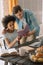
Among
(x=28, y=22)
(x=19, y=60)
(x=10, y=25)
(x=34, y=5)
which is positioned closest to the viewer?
(x=19, y=60)

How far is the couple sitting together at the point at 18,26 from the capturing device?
198 centimetres

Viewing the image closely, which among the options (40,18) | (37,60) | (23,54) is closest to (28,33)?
(23,54)

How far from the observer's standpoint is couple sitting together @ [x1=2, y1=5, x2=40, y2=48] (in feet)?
6.50

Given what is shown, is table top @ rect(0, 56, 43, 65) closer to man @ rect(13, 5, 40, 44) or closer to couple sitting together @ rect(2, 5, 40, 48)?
couple sitting together @ rect(2, 5, 40, 48)

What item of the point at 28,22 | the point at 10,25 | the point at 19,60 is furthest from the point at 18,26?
the point at 19,60

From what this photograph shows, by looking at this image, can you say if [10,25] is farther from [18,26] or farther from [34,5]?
[34,5]

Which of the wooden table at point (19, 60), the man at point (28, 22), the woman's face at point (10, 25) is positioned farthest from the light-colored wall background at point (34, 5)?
the wooden table at point (19, 60)

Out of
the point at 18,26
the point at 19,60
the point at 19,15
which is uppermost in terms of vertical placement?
the point at 19,15

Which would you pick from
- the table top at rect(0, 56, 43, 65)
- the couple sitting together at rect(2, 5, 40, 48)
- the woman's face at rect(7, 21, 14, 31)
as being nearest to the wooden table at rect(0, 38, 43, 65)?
the table top at rect(0, 56, 43, 65)

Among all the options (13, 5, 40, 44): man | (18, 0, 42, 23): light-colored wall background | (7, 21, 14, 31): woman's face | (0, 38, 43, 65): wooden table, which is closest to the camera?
(0, 38, 43, 65): wooden table

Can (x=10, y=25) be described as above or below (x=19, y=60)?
above

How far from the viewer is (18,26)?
2209mm

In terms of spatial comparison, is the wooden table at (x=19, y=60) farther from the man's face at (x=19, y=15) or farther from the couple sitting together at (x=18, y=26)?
the man's face at (x=19, y=15)

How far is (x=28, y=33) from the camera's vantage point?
7.03 feet
